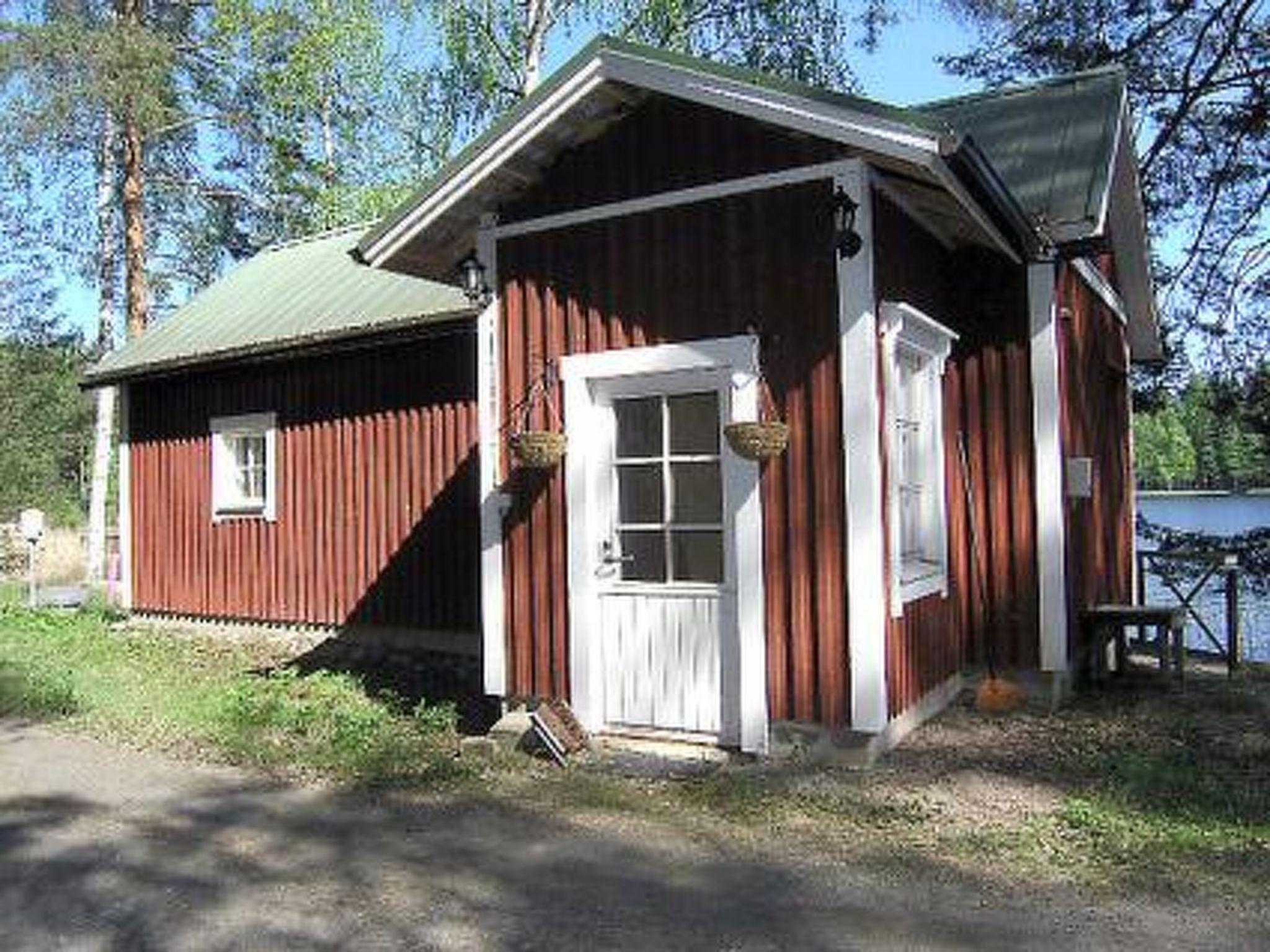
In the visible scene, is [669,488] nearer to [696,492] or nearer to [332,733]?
[696,492]

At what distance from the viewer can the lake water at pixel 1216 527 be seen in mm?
15047

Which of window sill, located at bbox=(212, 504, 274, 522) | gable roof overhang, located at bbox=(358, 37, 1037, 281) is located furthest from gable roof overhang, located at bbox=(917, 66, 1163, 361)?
window sill, located at bbox=(212, 504, 274, 522)

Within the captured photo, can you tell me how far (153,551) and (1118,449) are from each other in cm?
1078

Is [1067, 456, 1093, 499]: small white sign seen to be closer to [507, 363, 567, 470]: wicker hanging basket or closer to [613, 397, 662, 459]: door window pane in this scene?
[613, 397, 662, 459]: door window pane

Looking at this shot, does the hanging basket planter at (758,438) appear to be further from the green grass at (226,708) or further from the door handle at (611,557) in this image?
the green grass at (226,708)

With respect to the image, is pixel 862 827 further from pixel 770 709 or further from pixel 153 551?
pixel 153 551

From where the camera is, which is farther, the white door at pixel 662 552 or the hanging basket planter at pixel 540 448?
the hanging basket planter at pixel 540 448

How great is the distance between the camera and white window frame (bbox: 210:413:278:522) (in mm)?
13031

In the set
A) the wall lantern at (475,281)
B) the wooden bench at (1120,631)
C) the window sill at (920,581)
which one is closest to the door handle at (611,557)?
the window sill at (920,581)

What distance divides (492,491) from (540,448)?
68cm

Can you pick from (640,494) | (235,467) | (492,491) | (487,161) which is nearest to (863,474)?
(640,494)

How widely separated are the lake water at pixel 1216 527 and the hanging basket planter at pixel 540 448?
8.72 metres

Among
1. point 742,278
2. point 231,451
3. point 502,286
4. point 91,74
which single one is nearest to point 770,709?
point 742,278

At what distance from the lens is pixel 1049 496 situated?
8.05 meters
